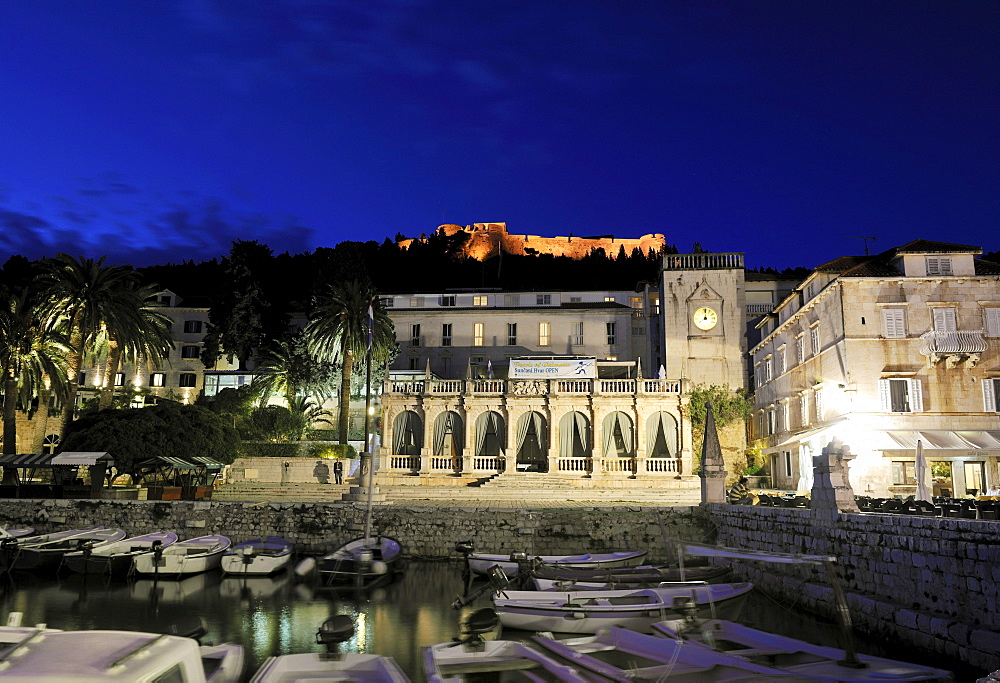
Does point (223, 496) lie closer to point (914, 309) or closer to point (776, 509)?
point (776, 509)

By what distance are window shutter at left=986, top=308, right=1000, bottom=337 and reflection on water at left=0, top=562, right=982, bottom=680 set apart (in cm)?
2236

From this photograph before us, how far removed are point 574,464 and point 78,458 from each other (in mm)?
29087

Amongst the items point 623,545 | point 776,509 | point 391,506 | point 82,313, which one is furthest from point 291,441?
point 776,509

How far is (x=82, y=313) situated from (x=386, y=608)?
110 ft

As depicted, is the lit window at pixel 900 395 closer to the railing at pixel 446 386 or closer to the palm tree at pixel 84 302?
the railing at pixel 446 386

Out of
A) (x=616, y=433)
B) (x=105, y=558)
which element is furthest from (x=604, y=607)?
(x=616, y=433)

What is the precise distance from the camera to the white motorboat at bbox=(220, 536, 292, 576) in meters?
29.2

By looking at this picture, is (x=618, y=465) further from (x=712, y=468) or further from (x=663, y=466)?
(x=712, y=468)

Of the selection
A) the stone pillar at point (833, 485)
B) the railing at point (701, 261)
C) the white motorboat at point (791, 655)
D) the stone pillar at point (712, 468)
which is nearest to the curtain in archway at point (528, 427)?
the railing at point (701, 261)

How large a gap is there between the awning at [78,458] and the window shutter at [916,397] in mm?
42870

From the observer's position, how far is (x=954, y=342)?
3569cm

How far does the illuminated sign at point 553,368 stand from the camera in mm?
48781

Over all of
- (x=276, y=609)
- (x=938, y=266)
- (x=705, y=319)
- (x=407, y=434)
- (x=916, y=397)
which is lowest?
(x=276, y=609)

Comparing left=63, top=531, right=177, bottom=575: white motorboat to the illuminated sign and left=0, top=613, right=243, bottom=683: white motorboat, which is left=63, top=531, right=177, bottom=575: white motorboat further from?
the illuminated sign
